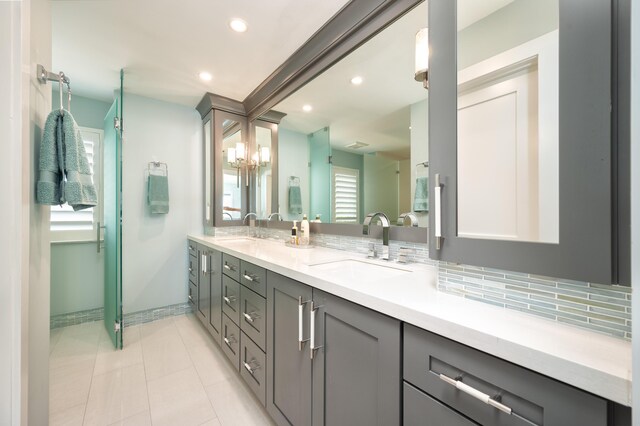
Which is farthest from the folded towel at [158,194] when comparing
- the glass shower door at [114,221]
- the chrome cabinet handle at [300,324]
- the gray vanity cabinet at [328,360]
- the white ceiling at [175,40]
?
the chrome cabinet handle at [300,324]

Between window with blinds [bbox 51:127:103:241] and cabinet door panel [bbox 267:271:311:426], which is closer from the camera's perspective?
cabinet door panel [bbox 267:271:311:426]

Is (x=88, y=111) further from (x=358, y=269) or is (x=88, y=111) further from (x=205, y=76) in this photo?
(x=358, y=269)

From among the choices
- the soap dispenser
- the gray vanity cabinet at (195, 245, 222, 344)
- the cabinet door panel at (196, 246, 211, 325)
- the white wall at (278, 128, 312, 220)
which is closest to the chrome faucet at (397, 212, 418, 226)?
the soap dispenser

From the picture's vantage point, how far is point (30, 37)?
3.13 feet

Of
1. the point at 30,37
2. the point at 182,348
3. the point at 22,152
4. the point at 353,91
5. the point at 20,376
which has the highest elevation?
the point at 353,91

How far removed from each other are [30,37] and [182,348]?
91.3 inches

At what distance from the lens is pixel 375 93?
1.70 metres

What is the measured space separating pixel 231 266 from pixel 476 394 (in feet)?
5.53

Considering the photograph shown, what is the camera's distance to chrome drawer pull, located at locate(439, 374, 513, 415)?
548 mm

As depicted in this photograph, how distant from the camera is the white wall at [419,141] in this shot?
4.51 ft

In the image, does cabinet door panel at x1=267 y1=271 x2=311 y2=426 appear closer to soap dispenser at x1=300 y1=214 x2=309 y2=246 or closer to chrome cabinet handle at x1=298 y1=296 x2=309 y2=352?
chrome cabinet handle at x1=298 y1=296 x2=309 y2=352

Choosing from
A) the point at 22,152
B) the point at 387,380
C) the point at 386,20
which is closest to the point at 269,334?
the point at 387,380

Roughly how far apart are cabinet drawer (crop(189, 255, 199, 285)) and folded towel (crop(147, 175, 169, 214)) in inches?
25.5

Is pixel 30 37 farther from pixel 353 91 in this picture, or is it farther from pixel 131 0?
pixel 353 91
